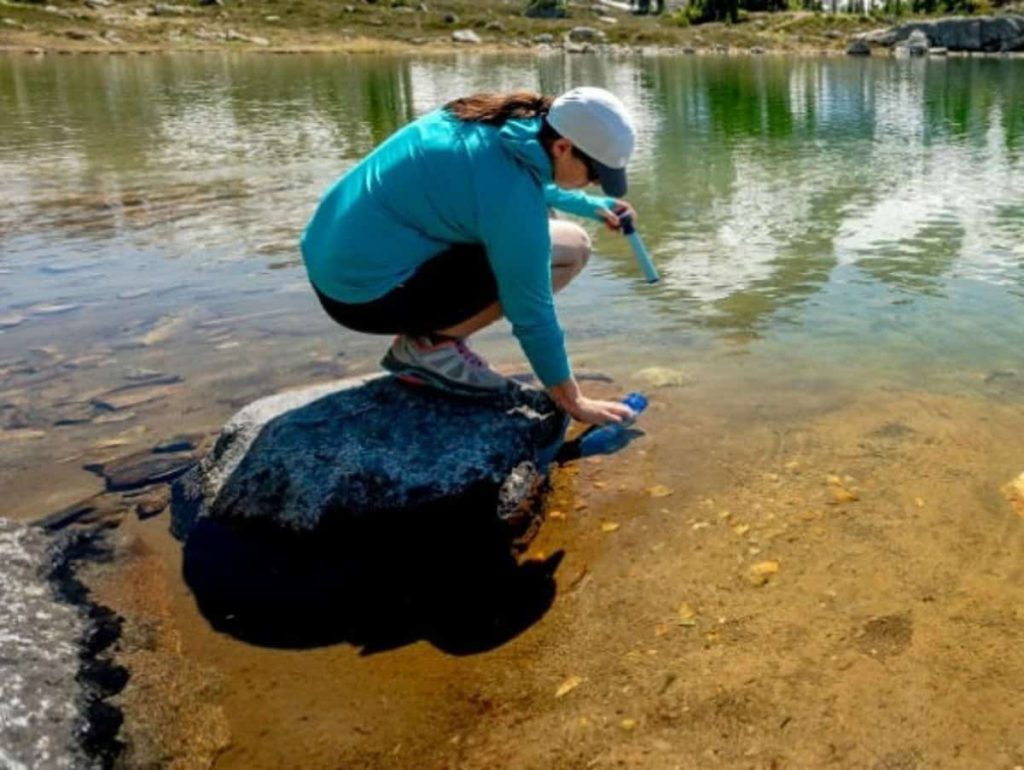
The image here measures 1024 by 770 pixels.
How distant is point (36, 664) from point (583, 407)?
236 centimetres

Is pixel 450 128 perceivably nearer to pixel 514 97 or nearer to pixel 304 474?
pixel 514 97

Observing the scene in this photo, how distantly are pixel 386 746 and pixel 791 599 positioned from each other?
167 cm

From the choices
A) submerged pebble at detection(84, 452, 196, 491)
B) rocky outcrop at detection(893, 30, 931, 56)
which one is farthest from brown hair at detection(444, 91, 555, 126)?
rocky outcrop at detection(893, 30, 931, 56)

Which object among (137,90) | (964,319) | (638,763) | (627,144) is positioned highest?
(137,90)

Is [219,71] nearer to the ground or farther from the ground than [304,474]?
farther from the ground

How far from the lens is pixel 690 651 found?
3.36m

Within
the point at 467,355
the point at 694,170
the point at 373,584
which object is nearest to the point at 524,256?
the point at 467,355

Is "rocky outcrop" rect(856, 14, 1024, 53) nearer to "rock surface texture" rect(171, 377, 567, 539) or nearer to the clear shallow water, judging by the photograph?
the clear shallow water

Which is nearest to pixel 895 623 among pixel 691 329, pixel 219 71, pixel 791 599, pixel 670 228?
pixel 791 599

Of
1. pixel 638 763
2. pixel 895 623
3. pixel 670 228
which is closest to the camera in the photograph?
pixel 638 763

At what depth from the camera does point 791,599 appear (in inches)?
142

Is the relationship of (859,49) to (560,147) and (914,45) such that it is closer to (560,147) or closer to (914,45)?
(914,45)

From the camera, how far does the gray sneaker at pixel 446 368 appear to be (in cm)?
447

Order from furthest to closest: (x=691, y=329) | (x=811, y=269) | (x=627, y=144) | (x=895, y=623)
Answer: (x=811, y=269), (x=691, y=329), (x=627, y=144), (x=895, y=623)
